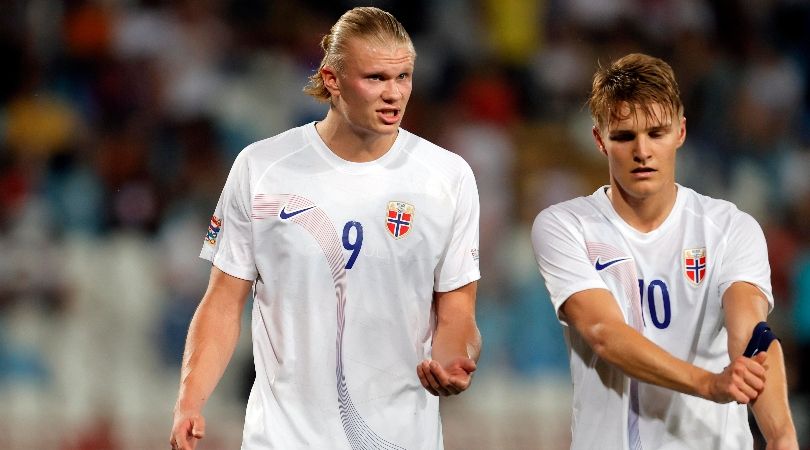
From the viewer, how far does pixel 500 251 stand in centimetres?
759

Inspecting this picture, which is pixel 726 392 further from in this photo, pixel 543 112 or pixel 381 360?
pixel 543 112

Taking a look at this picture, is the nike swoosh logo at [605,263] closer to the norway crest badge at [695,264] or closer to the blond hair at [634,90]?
the norway crest badge at [695,264]

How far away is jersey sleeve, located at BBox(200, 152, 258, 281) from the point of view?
4.35 metres

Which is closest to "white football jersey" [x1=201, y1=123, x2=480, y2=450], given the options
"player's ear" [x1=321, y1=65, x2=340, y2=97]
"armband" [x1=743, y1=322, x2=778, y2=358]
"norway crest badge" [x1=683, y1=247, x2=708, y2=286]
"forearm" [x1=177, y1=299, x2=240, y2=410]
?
"forearm" [x1=177, y1=299, x2=240, y2=410]

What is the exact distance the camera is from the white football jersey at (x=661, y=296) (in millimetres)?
4121

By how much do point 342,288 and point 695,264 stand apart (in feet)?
3.85

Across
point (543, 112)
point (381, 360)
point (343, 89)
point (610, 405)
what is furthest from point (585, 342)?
point (543, 112)

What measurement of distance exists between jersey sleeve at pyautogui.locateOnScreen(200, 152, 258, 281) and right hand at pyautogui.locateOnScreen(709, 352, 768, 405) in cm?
163

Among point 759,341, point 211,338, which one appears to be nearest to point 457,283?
point 211,338

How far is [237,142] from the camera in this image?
8383 millimetres

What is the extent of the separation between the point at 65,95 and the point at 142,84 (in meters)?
0.50

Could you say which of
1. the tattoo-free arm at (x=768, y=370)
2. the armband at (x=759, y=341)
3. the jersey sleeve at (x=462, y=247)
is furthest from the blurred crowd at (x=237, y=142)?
the armband at (x=759, y=341)

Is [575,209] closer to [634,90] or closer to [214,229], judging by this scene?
[634,90]

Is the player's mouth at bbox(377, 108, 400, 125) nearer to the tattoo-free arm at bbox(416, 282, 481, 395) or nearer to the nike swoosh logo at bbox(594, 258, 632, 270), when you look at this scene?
the tattoo-free arm at bbox(416, 282, 481, 395)
